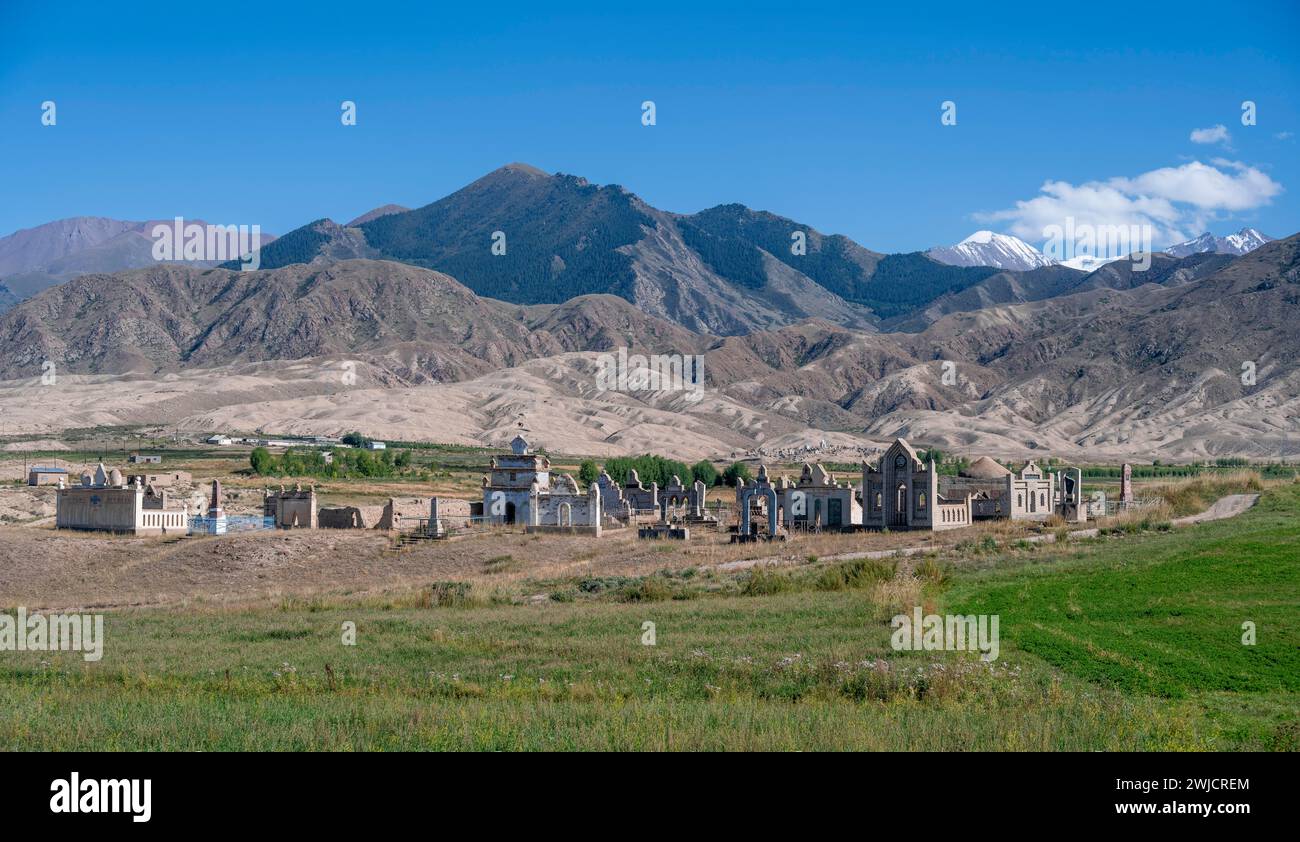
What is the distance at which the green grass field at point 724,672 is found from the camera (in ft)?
42.1

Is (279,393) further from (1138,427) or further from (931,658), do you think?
(931,658)

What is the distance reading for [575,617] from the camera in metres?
24.4

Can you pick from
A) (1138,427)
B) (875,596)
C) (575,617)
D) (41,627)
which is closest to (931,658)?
(875,596)

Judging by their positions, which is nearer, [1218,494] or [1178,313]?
[1218,494]

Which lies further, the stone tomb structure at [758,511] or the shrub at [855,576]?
the stone tomb structure at [758,511]

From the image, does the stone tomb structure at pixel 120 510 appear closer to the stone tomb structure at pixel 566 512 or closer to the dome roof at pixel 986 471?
the stone tomb structure at pixel 566 512

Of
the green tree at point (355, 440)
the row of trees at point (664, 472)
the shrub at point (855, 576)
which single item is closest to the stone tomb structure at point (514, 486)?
the shrub at point (855, 576)

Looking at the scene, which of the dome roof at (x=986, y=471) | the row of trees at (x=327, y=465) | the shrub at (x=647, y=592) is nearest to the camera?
the shrub at (x=647, y=592)

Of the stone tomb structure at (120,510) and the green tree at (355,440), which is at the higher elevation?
the green tree at (355,440)

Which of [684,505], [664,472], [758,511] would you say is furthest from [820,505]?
[664,472]

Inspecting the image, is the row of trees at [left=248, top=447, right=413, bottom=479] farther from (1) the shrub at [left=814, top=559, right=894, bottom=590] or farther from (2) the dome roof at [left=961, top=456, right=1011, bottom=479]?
(1) the shrub at [left=814, top=559, right=894, bottom=590]

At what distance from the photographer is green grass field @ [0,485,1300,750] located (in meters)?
12.8
